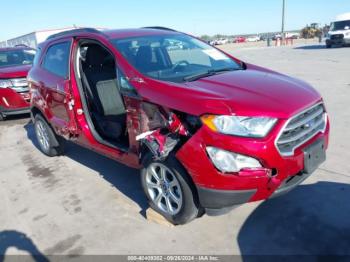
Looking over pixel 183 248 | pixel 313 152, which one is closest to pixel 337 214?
pixel 313 152

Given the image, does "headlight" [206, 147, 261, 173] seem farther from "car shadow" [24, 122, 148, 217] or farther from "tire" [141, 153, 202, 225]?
"car shadow" [24, 122, 148, 217]

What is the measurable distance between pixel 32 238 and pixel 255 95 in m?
2.52

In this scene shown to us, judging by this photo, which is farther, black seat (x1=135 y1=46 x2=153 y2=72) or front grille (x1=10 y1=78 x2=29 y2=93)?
front grille (x1=10 y1=78 x2=29 y2=93)

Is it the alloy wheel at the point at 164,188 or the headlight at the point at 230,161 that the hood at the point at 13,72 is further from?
the headlight at the point at 230,161

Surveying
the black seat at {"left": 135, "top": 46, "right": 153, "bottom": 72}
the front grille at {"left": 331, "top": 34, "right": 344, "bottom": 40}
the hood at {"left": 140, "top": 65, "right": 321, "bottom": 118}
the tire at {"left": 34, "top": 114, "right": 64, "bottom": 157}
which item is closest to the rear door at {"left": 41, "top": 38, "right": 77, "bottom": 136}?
the tire at {"left": 34, "top": 114, "right": 64, "bottom": 157}

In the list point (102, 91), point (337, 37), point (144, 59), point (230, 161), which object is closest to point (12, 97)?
point (102, 91)

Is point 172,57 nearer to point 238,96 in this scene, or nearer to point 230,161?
point 238,96

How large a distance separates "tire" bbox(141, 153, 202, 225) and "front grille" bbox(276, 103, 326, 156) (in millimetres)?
830

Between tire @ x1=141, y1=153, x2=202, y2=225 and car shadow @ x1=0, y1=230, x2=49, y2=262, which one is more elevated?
tire @ x1=141, y1=153, x2=202, y2=225

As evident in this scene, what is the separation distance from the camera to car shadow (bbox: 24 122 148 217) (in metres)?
3.91

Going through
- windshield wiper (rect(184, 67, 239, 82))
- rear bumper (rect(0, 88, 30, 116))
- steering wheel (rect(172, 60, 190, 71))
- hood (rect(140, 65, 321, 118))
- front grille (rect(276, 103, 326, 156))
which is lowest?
rear bumper (rect(0, 88, 30, 116))

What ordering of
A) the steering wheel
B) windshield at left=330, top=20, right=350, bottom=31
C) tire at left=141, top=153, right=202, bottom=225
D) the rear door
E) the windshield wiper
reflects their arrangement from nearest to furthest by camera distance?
tire at left=141, top=153, right=202, bottom=225 → the windshield wiper → the steering wheel → the rear door → windshield at left=330, top=20, right=350, bottom=31

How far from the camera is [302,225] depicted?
304cm

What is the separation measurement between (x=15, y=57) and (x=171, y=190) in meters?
7.88
